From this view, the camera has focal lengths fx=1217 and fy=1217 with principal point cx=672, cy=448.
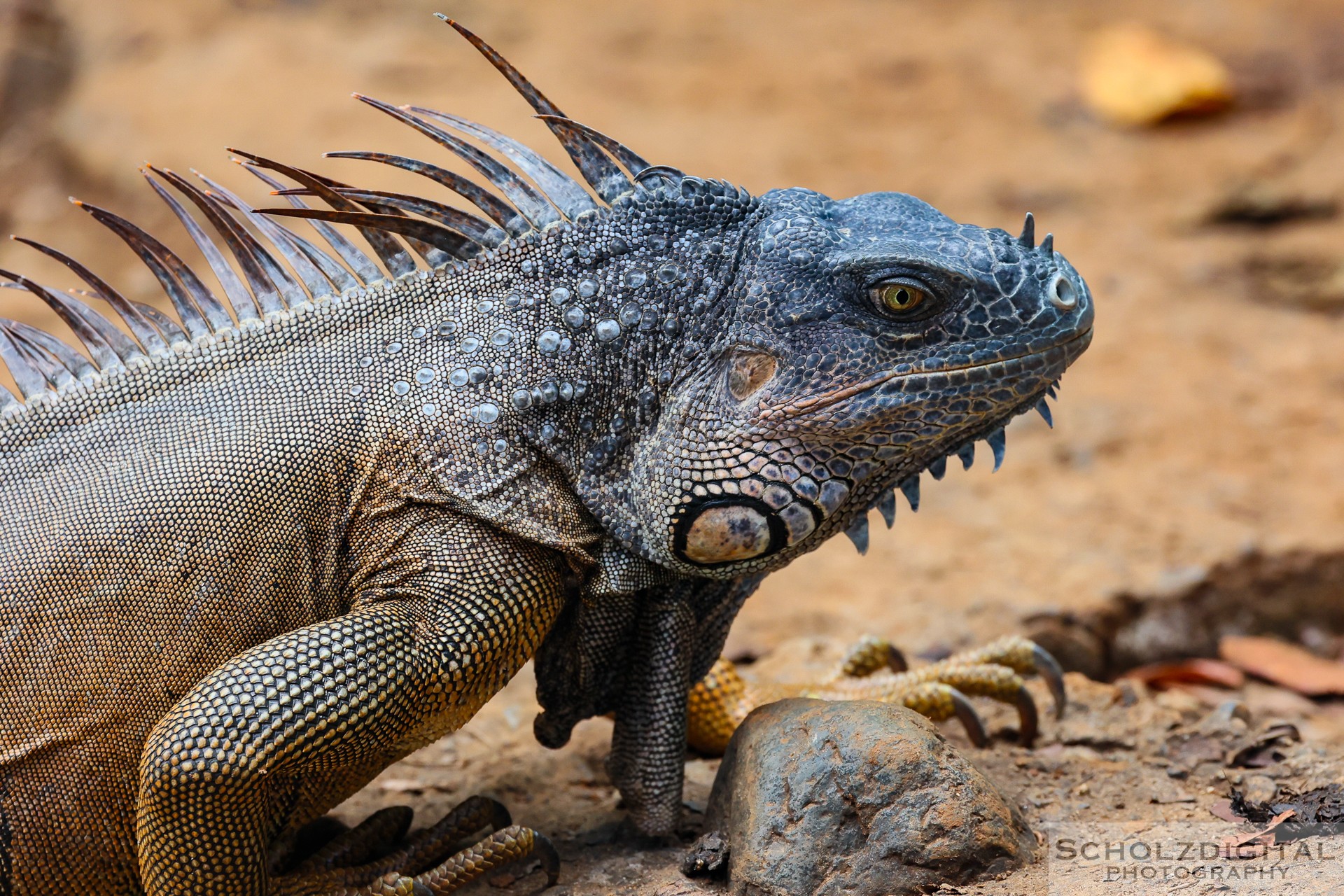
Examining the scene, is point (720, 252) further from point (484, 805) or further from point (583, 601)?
point (484, 805)

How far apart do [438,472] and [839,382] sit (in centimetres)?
135

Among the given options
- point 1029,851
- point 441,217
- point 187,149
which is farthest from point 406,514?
point 187,149

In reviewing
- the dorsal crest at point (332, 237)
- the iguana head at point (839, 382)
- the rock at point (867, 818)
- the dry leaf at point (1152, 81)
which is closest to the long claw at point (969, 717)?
the rock at point (867, 818)

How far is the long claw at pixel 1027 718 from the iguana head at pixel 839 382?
5.68ft

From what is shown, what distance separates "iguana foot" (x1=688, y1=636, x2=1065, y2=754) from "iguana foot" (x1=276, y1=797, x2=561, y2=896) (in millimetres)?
1203

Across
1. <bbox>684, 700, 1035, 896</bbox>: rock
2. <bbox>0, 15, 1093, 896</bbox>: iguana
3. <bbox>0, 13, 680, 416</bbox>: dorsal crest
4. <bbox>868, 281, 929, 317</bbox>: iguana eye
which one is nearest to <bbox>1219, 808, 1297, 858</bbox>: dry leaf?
<bbox>684, 700, 1035, 896</bbox>: rock

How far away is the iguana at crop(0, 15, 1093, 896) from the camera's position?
3.90 meters

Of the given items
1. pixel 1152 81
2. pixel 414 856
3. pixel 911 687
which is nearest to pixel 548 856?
pixel 414 856

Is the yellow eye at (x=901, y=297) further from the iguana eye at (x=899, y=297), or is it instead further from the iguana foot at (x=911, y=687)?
the iguana foot at (x=911, y=687)

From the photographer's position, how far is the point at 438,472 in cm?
403

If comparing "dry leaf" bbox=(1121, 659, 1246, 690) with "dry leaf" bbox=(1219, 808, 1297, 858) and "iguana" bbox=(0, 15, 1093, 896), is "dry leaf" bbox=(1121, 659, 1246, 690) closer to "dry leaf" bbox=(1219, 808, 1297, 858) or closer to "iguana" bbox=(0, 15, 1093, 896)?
"dry leaf" bbox=(1219, 808, 1297, 858)

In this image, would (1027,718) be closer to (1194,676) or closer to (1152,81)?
(1194,676)

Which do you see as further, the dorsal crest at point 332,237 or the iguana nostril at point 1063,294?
the dorsal crest at point 332,237

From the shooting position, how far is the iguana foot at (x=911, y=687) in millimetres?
5270
